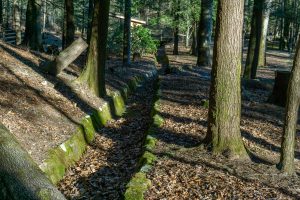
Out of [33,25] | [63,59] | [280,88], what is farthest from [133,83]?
[280,88]

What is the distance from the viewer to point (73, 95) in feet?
42.8

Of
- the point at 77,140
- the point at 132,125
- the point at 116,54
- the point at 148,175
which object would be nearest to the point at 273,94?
the point at 132,125

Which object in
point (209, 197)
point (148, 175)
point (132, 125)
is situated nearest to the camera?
point (209, 197)

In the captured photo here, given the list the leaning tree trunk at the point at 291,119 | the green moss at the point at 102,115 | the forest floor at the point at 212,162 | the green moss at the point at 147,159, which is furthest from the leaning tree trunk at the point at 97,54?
the leaning tree trunk at the point at 291,119

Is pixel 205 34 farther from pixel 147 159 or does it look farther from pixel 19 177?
pixel 19 177

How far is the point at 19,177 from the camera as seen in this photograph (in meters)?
3.41

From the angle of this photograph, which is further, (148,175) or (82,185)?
(82,185)

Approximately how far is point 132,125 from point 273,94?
4.93 m

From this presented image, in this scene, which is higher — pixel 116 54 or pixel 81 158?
pixel 116 54

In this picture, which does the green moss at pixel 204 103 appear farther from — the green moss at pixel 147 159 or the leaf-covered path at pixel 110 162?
the green moss at pixel 147 159

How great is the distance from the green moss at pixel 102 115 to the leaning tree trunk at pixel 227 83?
180 inches

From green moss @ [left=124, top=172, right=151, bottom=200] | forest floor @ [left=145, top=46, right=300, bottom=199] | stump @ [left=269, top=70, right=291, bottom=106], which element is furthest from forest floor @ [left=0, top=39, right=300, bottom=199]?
stump @ [left=269, top=70, right=291, bottom=106]

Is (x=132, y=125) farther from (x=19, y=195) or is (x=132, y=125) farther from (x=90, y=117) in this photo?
(x=19, y=195)

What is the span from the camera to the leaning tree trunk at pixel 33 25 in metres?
19.6
